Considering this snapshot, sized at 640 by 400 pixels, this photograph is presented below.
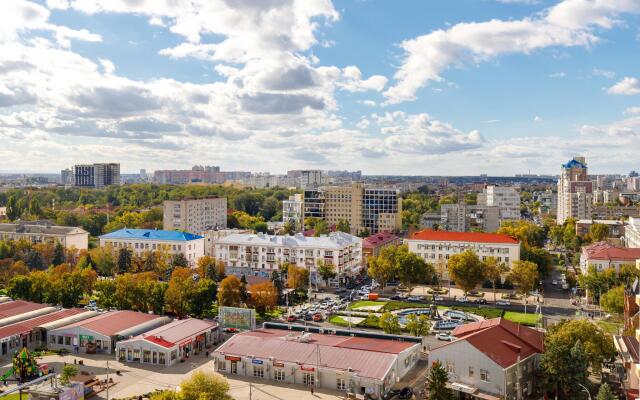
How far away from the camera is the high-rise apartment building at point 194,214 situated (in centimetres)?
8356

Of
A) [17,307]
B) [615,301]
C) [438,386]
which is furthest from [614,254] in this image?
[17,307]

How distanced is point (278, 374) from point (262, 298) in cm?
1308

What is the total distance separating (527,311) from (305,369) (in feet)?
80.3

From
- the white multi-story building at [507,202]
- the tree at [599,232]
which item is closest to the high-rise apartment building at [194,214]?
the tree at [599,232]

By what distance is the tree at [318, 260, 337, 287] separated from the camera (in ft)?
182

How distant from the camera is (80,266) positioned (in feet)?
195

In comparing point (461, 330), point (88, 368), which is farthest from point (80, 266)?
point (461, 330)

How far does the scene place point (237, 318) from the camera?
37.0 metres

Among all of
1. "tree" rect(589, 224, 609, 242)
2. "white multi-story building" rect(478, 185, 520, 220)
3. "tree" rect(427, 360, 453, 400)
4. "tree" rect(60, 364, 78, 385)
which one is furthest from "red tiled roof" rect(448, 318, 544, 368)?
"white multi-story building" rect(478, 185, 520, 220)

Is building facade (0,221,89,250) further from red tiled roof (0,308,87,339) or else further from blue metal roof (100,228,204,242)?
red tiled roof (0,308,87,339)

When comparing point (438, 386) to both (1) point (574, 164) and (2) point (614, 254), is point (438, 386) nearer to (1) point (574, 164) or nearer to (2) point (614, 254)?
(2) point (614, 254)

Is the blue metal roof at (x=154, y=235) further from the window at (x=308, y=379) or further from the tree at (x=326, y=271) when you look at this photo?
the window at (x=308, y=379)

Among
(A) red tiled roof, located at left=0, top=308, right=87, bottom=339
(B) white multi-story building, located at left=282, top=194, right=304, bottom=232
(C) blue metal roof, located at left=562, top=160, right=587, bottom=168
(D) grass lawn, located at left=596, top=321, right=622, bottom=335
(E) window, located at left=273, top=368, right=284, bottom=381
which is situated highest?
(C) blue metal roof, located at left=562, top=160, right=587, bottom=168

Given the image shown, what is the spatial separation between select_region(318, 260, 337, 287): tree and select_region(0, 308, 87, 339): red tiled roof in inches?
927
